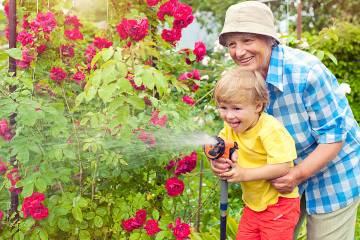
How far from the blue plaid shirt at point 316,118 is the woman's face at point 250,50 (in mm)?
40

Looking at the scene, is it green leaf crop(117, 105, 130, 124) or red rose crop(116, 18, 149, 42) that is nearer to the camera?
green leaf crop(117, 105, 130, 124)

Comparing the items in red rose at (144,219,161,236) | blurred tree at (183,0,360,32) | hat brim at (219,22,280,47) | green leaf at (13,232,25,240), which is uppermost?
hat brim at (219,22,280,47)

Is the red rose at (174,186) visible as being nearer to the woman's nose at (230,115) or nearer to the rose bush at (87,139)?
the rose bush at (87,139)

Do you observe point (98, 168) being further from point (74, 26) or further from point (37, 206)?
point (74, 26)

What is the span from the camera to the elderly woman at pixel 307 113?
89.7 inches

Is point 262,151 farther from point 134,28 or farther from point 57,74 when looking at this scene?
point 57,74

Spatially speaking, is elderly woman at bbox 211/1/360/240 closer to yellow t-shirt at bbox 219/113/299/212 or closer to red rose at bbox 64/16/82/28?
yellow t-shirt at bbox 219/113/299/212

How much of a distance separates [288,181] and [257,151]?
0.17m

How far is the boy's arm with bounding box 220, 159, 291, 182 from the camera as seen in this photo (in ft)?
7.30

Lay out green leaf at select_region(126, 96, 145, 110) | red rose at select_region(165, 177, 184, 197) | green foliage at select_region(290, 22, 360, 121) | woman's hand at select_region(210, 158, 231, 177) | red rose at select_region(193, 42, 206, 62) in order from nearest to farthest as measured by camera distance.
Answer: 1. woman's hand at select_region(210, 158, 231, 177)
2. green leaf at select_region(126, 96, 145, 110)
3. red rose at select_region(165, 177, 184, 197)
4. red rose at select_region(193, 42, 206, 62)
5. green foliage at select_region(290, 22, 360, 121)

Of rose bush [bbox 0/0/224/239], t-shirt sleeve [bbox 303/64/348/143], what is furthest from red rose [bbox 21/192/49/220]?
t-shirt sleeve [bbox 303/64/348/143]

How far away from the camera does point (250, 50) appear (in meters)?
2.30

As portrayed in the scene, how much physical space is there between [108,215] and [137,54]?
37.1 inches

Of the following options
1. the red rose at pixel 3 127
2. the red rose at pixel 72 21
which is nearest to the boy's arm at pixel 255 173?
the red rose at pixel 3 127
